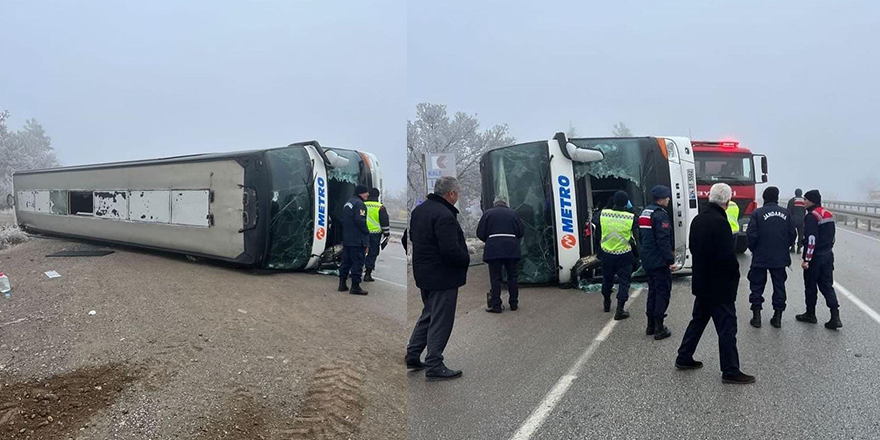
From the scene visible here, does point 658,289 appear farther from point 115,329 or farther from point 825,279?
point 115,329

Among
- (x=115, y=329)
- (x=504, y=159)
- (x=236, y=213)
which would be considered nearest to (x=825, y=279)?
(x=504, y=159)

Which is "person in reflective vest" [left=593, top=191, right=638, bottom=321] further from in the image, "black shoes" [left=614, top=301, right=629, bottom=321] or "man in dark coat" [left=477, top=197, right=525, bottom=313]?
"man in dark coat" [left=477, top=197, right=525, bottom=313]

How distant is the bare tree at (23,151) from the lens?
46.2m

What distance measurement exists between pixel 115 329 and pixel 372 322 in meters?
2.26

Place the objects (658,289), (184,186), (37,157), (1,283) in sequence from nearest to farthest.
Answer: (658,289)
(1,283)
(184,186)
(37,157)

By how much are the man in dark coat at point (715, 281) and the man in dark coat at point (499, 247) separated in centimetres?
263

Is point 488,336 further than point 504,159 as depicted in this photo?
No

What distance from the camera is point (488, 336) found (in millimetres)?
5469

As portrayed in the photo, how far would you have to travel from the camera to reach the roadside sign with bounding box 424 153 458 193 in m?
4.08

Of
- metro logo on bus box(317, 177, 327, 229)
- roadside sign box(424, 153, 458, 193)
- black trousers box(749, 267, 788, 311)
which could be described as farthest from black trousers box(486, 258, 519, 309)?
metro logo on bus box(317, 177, 327, 229)

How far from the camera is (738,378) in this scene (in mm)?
3795

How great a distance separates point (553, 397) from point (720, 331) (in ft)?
4.36

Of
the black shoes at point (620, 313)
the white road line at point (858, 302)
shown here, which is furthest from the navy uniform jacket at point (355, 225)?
the white road line at point (858, 302)

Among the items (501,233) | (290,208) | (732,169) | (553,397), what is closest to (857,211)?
(732,169)
